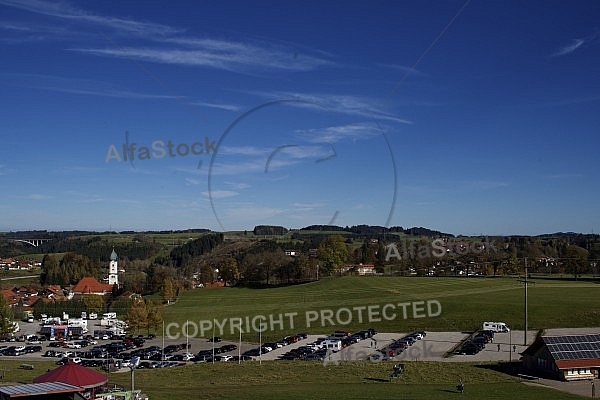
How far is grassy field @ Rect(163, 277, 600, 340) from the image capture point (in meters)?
45.6

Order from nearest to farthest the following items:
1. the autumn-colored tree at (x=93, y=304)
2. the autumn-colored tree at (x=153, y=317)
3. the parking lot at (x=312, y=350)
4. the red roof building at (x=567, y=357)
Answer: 1. the red roof building at (x=567, y=357)
2. the parking lot at (x=312, y=350)
3. the autumn-colored tree at (x=153, y=317)
4. the autumn-colored tree at (x=93, y=304)

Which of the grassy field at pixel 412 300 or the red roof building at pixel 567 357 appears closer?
the red roof building at pixel 567 357

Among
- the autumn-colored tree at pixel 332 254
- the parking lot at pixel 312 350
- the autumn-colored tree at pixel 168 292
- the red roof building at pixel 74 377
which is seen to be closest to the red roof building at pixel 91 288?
the autumn-colored tree at pixel 168 292

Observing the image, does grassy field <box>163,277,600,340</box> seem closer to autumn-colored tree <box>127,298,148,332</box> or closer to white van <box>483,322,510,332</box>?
white van <box>483,322,510,332</box>

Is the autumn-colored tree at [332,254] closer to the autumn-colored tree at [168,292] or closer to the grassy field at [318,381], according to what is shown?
the autumn-colored tree at [168,292]

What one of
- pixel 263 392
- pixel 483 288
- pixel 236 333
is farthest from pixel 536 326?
pixel 263 392

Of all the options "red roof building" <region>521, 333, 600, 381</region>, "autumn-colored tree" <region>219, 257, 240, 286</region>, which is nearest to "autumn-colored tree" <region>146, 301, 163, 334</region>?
"autumn-colored tree" <region>219, 257, 240, 286</region>

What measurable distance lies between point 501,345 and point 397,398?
1750 cm

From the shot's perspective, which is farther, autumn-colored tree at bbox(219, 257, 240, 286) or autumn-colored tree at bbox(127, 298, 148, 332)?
autumn-colored tree at bbox(219, 257, 240, 286)

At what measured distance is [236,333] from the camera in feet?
159

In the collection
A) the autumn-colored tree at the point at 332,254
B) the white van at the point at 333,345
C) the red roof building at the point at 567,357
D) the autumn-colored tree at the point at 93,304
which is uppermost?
the autumn-colored tree at the point at 332,254

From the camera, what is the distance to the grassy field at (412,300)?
1795 inches

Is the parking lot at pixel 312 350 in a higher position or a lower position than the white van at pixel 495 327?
lower

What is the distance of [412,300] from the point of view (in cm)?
5500
